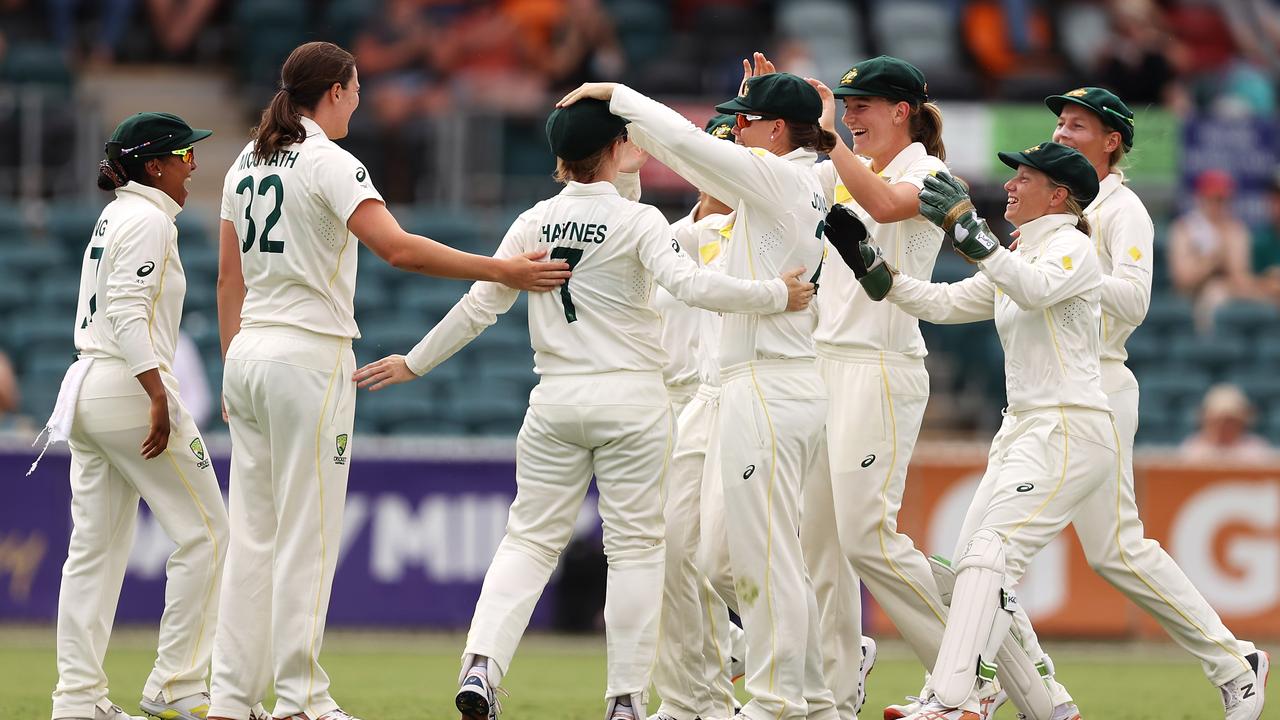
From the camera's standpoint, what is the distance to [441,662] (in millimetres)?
10281

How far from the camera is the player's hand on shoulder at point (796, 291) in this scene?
647 cm

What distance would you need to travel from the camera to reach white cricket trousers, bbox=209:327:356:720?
6535 millimetres

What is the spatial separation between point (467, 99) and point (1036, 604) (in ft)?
21.3

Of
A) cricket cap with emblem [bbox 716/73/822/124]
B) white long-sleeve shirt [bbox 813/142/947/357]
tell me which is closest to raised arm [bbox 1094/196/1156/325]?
white long-sleeve shirt [bbox 813/142/947/357]

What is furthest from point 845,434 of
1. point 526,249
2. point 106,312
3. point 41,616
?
point 41,616

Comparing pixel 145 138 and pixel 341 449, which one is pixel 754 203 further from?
pixel 145 138

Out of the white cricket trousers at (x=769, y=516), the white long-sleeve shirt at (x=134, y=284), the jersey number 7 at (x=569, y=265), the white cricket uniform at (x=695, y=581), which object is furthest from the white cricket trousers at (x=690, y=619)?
the white long-sleeve shirt at (x=134, y=284)

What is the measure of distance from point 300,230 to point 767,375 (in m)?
1.82

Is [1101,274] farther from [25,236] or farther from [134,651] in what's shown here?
[25,236]

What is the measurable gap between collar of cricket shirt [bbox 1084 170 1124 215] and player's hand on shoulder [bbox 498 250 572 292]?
8.10 feet

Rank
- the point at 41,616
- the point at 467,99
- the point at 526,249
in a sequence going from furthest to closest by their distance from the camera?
the point at 467,99, the point at 41,616, the point at 526,249

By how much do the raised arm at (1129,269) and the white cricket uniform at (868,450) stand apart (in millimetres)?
753

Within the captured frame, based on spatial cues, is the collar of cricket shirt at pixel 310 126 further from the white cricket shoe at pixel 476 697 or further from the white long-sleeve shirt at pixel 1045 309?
the white long-sleeve shirt at pixel 1045 309

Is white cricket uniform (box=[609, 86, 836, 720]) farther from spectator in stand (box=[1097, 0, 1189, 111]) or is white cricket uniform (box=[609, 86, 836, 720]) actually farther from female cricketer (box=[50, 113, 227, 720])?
spectator in stand (box=[1097, 0, 1189, 111])
